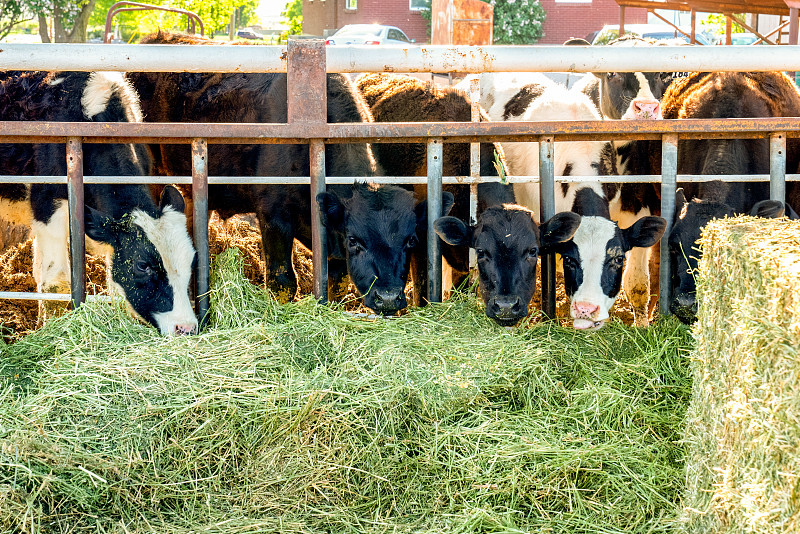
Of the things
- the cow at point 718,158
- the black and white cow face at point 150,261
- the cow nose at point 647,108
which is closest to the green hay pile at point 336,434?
the black and white cow face at point 150,261

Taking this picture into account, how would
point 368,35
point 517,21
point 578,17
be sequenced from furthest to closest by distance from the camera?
point 578,17 → point 517,21 → point 368,35

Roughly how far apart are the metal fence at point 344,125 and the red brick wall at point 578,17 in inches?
1379

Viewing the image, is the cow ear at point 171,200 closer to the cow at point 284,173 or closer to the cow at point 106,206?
the cow at point 106,206

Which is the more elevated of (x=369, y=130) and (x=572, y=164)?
(x=369, y=130)

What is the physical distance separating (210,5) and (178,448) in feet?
80.5

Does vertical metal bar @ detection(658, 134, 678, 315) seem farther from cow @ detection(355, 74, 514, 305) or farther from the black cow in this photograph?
the black cow

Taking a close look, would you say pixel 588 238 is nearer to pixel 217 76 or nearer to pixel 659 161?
pixel 659 161

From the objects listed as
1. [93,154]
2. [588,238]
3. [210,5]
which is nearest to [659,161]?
[588,238]

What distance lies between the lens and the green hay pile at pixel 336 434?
3.19 m

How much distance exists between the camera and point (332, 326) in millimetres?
4297

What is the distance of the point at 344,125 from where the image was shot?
4766 millimetres

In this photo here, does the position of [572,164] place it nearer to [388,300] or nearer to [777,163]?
[777,163]

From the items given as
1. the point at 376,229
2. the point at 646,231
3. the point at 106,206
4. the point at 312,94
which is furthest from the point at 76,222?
the point at 646,231

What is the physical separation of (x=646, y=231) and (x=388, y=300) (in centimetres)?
159
